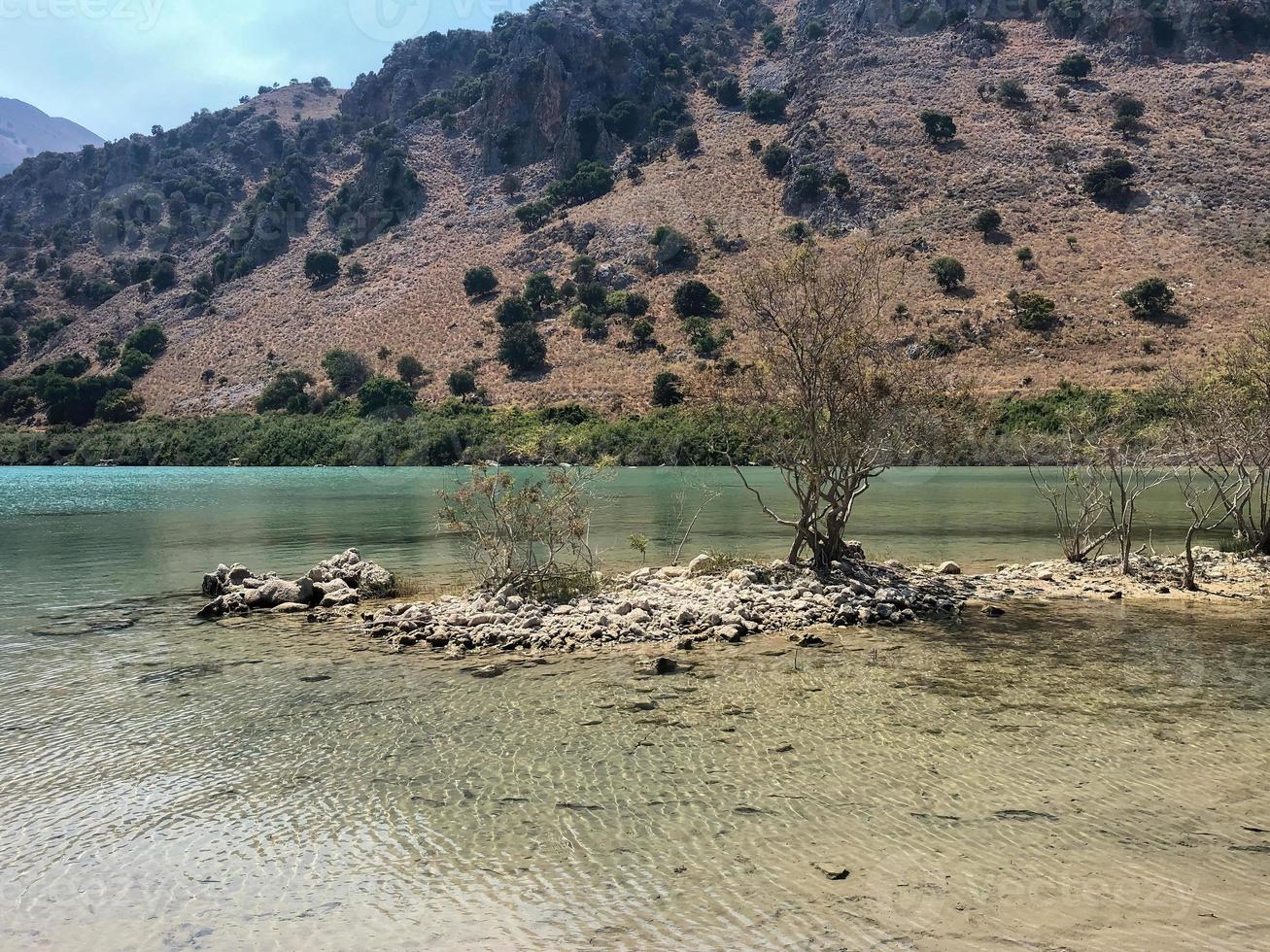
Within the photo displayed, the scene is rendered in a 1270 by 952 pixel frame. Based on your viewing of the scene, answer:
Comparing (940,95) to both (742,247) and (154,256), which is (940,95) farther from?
Result: (154,256)

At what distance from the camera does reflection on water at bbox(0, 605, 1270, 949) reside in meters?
5.66

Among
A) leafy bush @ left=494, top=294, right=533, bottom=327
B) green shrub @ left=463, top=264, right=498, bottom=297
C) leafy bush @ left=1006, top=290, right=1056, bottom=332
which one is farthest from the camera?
green shrub @ left=463, top=264, right=498, bottom=297

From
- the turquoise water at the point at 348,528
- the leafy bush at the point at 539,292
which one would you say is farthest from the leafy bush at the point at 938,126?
the turquoise water at the point at 348,528

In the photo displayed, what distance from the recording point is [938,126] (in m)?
96.8

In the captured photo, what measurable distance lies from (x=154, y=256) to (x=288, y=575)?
458 feet

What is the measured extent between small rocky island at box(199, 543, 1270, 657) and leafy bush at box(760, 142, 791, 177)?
3566 inches

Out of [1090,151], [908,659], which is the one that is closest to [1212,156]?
[1090,151]

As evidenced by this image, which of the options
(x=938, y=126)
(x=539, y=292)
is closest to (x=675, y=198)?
(x=539, y=292)

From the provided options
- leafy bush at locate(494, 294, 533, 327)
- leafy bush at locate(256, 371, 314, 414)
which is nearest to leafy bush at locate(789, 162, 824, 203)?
leafy bush at locate(494, 294, 533, 327)

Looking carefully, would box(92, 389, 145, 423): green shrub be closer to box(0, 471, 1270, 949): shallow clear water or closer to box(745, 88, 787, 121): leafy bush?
box(745, 88, 787, 121): leafy bush

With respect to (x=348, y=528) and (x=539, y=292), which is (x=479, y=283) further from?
(x=348, y=528)

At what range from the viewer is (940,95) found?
106250 millimetres

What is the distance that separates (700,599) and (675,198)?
9695 centimetres

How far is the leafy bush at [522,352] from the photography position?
86250 mm
